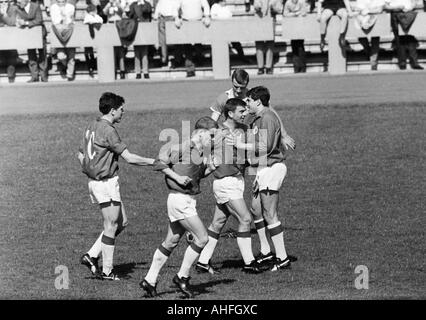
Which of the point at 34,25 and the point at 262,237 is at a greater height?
the point at 34,25

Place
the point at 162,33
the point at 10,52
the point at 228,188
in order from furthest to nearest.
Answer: the point at 10,52 < the point at 162,33 < the point at 228,188

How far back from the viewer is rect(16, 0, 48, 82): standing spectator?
103ft

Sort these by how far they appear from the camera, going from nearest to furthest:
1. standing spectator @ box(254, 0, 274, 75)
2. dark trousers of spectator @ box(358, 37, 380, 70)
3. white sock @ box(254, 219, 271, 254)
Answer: white sock @ box(254, 219, 271, 254), dark trousers of spectator @ box(358, 37, 380, 70), standing spectator @ box(254, 0, 274, 75)

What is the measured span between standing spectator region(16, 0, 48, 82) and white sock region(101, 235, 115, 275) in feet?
57.4

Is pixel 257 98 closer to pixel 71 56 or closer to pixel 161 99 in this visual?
pixel 161 99

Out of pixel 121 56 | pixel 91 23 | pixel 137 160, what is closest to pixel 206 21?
pixel 121 56

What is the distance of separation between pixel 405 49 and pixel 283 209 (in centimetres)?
1182

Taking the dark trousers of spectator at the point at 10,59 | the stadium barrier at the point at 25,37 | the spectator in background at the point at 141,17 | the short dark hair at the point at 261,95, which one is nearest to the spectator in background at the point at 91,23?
the spectator in background at the point at 141,17

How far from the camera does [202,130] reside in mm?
13398

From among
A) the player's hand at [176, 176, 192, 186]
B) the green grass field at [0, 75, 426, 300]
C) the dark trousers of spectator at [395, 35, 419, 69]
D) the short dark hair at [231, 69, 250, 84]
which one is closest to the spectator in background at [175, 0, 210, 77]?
the dark trousers of spectator at [395, 35, 419, 69]

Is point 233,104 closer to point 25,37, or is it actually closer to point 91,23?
point 91,23

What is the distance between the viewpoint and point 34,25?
3158 cm

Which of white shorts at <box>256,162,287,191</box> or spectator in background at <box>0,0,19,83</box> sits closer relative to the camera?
white shorts at <box>256,162,287,191</box>

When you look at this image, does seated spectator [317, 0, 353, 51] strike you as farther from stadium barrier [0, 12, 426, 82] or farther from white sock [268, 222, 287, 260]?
white sock [268, 222, 287, 260]
